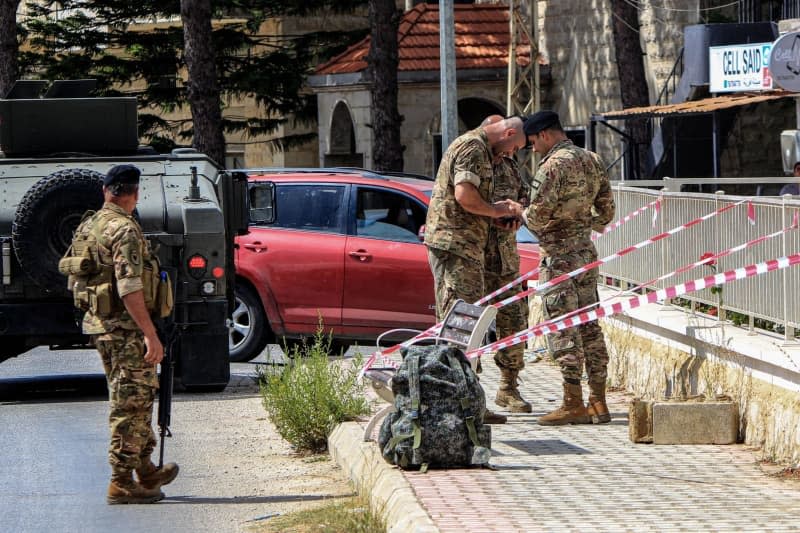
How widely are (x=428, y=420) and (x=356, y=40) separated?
30.5m

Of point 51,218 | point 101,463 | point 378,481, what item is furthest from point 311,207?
point 378,481

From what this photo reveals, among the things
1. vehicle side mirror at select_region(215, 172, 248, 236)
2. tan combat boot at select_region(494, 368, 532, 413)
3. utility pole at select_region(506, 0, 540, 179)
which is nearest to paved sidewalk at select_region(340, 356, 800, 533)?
tan combat boot at select_region(494, 368, 532, 413)

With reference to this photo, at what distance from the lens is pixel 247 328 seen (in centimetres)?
1455

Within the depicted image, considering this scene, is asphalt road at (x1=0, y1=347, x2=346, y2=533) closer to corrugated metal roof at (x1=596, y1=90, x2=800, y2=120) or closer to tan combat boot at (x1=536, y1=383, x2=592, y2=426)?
tan combat boot at (x1=536, y1=383, x2=592, y2=426)

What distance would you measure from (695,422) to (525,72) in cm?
2118

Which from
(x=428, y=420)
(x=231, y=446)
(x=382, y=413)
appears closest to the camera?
Result: (x=428, y=420)

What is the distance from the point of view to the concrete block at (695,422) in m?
9.03

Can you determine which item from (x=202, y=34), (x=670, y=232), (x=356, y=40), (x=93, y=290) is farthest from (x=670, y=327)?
(x=356, y=40)

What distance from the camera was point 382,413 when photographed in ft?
28.0

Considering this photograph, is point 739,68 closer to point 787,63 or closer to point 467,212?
point 787,63

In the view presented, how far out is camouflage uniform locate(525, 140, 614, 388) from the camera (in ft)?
31.3

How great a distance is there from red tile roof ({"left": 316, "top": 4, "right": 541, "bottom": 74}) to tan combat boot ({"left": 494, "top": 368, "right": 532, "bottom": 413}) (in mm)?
21691

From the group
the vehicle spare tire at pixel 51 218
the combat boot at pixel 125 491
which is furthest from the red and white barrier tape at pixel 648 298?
the vehicle spare tire at pixel 51 218

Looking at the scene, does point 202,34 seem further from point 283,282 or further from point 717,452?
point 717,452
